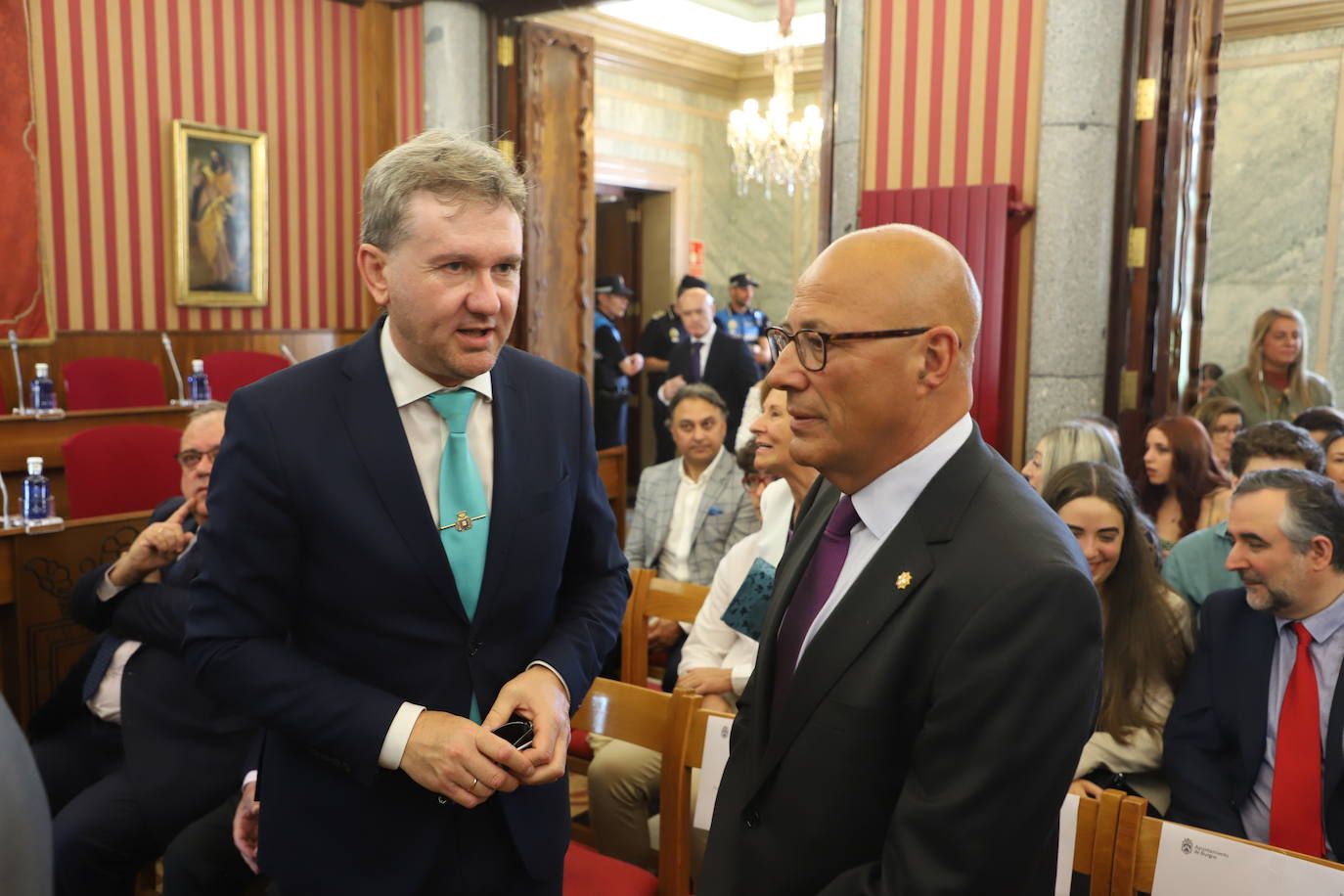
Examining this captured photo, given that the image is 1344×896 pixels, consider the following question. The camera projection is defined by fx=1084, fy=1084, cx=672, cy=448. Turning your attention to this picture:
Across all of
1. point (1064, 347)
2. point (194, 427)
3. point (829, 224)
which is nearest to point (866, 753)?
point (194, 427)

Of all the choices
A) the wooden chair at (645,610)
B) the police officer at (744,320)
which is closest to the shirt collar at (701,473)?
the wooden chair at (645,610)

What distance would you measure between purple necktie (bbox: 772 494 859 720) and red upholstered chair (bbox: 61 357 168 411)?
220 inches

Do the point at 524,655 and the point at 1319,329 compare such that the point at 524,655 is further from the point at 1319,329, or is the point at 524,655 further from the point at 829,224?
the point at 1319,329

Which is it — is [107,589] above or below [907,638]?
below

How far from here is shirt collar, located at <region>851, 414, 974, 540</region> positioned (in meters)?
1.23

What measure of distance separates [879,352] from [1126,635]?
1.77 meters

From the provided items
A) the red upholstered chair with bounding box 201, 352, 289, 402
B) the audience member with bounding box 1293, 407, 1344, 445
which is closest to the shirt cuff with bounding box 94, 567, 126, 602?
the red upholstered chair with bounding box 201, 352, 289, 402

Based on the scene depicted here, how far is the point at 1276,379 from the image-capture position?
19.5 ft

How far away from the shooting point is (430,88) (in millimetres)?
6605

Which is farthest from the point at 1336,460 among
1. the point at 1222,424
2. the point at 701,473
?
the point at 701,473

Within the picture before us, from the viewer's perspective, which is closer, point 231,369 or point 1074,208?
point 1074,208

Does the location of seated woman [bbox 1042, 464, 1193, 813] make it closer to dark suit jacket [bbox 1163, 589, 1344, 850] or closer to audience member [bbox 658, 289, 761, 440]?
dark suit jacket [bbox 1163, 589, 1344, 850]

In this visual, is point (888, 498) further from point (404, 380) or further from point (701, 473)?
point (701, 473)

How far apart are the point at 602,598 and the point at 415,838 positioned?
43 centimetres
